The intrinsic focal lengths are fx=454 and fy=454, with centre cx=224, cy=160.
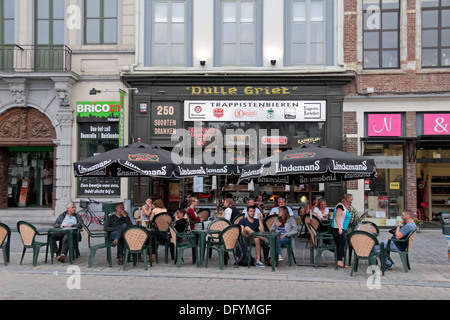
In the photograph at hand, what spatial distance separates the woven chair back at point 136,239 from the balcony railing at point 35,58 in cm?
985

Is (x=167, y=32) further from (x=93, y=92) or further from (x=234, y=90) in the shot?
(x=93, y=92)

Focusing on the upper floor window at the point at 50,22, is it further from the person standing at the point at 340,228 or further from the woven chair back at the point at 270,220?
the person standing at the point at 340,228

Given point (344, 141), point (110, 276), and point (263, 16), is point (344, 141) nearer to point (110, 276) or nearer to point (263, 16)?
point (263, 16)

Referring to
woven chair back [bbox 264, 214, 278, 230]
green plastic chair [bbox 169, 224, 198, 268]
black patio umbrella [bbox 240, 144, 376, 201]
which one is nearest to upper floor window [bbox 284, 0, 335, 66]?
black patio umbrella [bbox 240, 144, 376, 201]

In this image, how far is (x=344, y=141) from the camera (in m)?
15.9

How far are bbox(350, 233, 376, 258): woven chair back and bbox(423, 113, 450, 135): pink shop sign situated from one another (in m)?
8.98

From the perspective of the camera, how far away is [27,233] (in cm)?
945

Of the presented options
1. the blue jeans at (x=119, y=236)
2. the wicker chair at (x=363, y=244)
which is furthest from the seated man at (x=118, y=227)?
the wicker chair at (x=363, y=244)

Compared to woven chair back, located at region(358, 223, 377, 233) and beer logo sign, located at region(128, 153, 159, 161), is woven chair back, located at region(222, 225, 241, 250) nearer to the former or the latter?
beer logo sign, located at region(128, 153, 159, 161)

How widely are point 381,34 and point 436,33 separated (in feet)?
6.17

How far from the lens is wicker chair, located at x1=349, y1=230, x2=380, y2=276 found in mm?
8430

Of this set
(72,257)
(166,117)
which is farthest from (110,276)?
(166,117)

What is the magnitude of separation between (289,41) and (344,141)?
415 centimetres

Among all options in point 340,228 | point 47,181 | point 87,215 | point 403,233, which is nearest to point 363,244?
point 340,228
